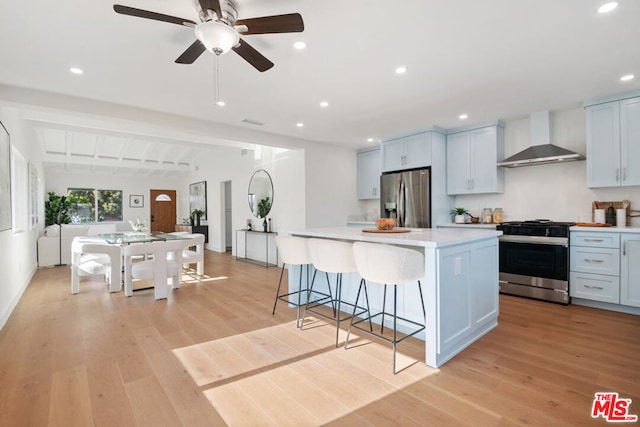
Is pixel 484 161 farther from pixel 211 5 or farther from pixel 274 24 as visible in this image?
→ pixel 211 5

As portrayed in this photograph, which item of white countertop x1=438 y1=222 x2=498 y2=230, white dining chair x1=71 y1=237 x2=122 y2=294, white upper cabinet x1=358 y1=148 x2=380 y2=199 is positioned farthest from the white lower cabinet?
white dining chair x1=71 y1=237 x2=122 y2=294

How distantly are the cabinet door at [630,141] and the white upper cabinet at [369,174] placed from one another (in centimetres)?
357

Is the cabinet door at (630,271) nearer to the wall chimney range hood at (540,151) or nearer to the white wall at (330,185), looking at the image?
the wall chimney range hood at (540,151)

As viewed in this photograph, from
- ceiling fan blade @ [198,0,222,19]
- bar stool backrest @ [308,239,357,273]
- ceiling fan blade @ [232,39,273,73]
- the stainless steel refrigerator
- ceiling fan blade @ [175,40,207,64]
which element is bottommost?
bar stool backrest @ [308,239,357,273]

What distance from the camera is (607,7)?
202 cm

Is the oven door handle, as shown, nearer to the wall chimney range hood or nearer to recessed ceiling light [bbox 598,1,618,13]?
the wall chimney range hood

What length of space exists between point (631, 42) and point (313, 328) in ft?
11.8

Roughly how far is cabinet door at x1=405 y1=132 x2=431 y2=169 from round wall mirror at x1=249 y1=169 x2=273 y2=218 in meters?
2.99

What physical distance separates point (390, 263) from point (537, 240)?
278 cm

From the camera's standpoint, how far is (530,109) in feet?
13.4

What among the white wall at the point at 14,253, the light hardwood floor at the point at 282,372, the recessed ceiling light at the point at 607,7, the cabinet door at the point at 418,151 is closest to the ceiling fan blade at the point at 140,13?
the light hardwood floor at the point at 282,372

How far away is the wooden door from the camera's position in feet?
36.9

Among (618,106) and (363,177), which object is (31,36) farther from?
(618,106)

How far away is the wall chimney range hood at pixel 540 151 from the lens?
393cm
